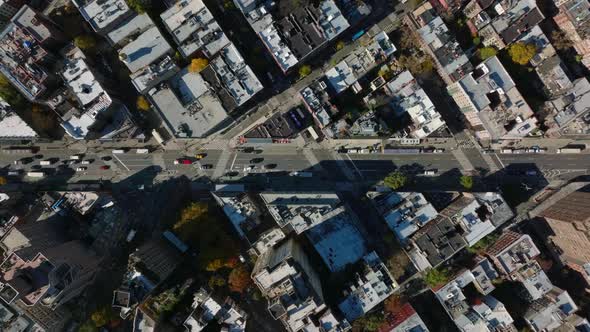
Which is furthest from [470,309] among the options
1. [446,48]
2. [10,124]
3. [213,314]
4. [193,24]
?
[10,124]

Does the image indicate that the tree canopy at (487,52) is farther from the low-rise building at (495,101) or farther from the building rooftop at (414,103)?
the building rooftop at (414,103)

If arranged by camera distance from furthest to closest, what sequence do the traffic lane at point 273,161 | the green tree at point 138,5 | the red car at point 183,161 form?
the traffic lane at point 273,161 < the red car at point 183,161 < the green tree at point 138,5

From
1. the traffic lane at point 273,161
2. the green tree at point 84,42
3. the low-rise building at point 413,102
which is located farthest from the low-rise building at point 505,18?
the green tree at point 84,42

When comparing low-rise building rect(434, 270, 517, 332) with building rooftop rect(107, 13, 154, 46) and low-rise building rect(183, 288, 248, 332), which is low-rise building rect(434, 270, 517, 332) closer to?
low-rise building rect(183, 288, 248, 332)

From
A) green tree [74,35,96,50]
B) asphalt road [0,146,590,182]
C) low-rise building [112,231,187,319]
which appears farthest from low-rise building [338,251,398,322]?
green tree [74,35,96,50]

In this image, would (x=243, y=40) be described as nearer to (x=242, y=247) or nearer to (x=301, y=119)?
(x=301, y=119)
